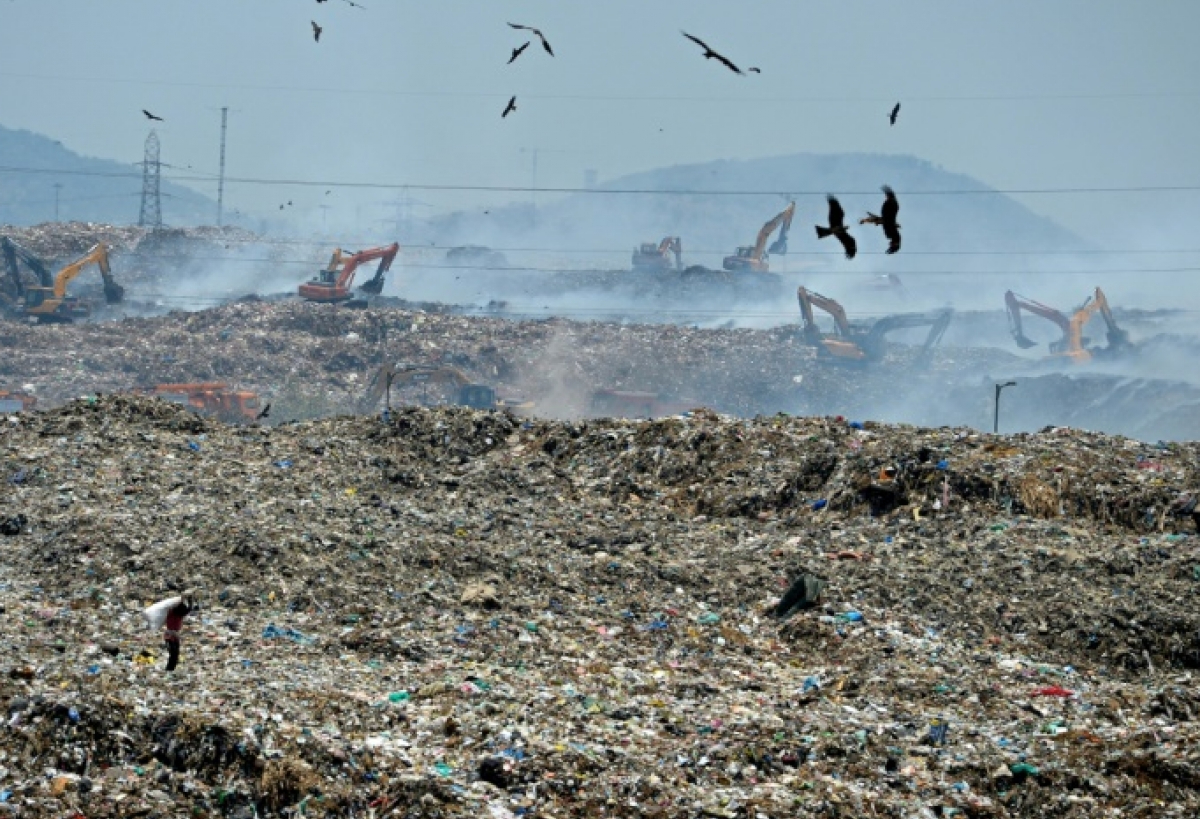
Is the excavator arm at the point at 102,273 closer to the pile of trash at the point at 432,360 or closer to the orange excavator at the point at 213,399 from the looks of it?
the pile of trash at the point at 432,360

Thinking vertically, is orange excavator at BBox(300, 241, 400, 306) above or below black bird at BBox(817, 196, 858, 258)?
below

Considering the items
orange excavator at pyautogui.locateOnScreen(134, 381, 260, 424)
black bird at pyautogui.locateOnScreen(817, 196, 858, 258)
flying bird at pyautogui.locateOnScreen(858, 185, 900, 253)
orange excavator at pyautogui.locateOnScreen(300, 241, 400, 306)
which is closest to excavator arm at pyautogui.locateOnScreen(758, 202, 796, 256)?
orange excavator at pyautogui.locateOnScreen(300, 241, 400, 306)

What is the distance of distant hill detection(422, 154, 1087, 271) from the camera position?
115562mm

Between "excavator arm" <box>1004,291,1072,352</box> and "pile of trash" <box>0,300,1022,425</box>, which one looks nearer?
"pile of trash" <box>0,300,1022,425</box>

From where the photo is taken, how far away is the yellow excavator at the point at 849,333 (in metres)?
43.5

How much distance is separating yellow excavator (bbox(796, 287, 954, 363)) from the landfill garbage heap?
93.8 ft

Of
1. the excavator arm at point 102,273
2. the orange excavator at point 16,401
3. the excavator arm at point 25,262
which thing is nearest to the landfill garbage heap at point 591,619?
the orange excavator at point 16,401

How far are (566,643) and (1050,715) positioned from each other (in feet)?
10.2

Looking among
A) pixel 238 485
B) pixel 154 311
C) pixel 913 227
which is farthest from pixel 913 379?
pixel 913 227

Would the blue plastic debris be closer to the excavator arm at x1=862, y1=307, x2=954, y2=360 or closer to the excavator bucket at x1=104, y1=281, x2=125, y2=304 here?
the excavator arm at x1=862, y1=307, x2=954, y2=360

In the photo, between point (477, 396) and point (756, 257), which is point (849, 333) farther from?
point (477, 396)

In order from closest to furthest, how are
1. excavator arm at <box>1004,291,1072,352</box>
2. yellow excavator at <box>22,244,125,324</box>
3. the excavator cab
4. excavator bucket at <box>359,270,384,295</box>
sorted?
the excavator cab < yellow excavator at <box>22,244,125,324</box> < excavator arm at <box>1004,291,1072,352</box> < excavator bucket at <box>359,270,384,295</box>

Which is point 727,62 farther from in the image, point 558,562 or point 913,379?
point 913,379

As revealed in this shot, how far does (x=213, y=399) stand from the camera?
31266 millimetres
